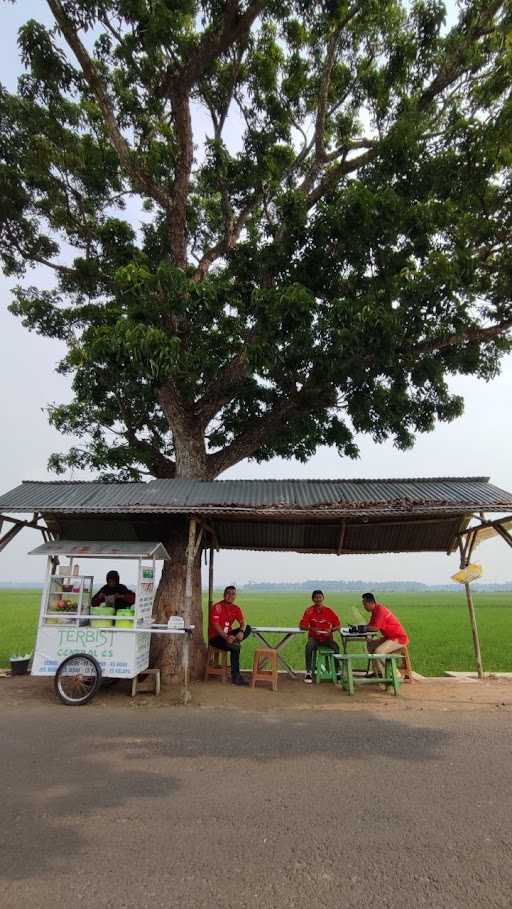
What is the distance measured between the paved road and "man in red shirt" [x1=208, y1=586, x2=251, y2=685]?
3029 millimetres

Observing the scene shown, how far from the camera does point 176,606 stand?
9.86 m

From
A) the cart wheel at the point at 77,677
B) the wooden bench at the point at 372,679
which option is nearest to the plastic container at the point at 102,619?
the cart wheel at the point at 77,677

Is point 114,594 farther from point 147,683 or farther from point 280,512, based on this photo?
point 280,512

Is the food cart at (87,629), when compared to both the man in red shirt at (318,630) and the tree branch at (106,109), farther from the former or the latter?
the tree branch at (106,109)

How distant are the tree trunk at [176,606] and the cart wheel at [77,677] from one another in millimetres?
1631

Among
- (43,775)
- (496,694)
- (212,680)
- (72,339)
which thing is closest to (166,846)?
(43,775)

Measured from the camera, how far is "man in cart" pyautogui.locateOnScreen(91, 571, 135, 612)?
30.0 ft

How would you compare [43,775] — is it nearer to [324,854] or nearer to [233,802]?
[233,802]

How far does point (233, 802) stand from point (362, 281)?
9120 millimetres

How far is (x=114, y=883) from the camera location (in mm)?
2973

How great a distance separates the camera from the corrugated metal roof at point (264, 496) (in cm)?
817

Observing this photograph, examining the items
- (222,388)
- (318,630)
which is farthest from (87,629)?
(222,388)

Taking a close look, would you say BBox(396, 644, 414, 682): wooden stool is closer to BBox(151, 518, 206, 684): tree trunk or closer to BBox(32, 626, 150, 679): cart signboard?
BBox(151, 518, 206, 684): tree trunk

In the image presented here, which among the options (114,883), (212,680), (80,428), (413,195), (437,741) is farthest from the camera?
(80,428)
